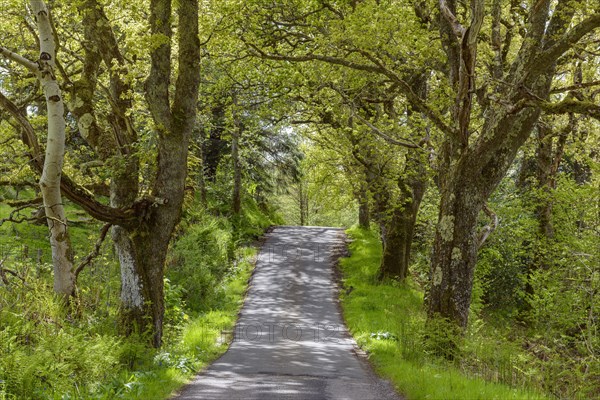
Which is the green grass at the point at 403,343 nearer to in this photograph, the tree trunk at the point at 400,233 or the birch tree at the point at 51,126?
the tree trunk at the point at 400,233

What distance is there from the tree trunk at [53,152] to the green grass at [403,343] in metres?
6.19

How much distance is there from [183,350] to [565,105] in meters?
8.51

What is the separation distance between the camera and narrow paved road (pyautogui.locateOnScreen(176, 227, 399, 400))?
870 cm

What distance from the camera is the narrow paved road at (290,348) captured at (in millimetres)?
8703

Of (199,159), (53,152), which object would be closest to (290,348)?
(199,159)

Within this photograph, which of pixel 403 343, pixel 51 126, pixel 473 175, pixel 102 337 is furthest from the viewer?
pixel 403 343

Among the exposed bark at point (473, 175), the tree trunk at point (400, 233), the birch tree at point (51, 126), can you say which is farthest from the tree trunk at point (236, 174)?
the birch tree at point (51, 126)

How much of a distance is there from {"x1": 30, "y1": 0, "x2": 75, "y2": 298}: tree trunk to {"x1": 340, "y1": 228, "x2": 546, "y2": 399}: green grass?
6.19 metres

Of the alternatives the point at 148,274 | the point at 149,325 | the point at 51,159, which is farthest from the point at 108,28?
the point at 149,325

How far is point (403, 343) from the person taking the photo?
1152cm

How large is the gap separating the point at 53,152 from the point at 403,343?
25.5ft

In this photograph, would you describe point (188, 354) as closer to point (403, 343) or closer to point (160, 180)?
point (160, 180)

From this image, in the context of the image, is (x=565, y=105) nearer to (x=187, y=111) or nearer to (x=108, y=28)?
(x=187, y=111)

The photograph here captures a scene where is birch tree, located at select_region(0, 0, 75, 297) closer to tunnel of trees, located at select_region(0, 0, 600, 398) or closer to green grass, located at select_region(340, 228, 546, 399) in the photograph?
tunnel of trees, located at select_region(0, 0, 600, 398)
